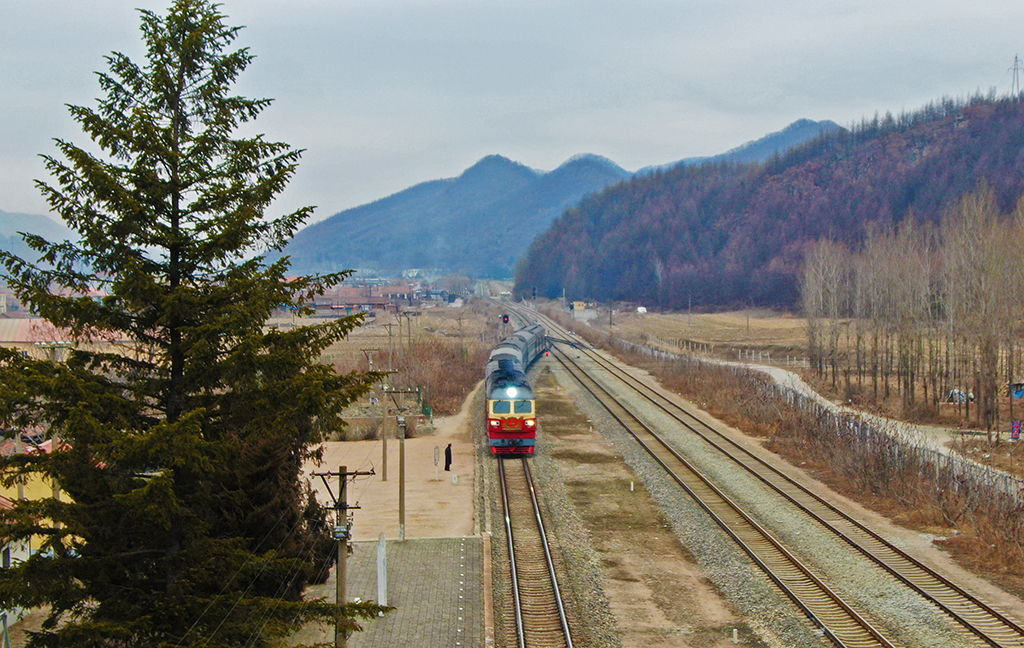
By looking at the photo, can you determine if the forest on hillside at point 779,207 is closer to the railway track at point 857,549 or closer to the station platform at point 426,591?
the railway track at point 857,549

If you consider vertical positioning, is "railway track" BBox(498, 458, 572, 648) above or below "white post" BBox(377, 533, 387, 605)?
below

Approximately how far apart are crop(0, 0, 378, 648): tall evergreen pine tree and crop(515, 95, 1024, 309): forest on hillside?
106575mm

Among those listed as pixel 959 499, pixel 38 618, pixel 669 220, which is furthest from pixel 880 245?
pixel 669 220

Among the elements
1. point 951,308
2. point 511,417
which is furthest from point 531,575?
point 951,308

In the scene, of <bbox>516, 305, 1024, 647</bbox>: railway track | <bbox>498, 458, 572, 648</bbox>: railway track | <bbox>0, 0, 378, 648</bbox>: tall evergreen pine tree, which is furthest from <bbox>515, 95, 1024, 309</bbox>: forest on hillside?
<bbox>0, 0, 378, 648</bbox>: tall evergreen pine tree

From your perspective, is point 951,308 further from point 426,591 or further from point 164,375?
point 164,375

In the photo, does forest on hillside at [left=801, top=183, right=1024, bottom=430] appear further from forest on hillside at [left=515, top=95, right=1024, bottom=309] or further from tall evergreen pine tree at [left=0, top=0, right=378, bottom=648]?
forest on hillside at [left=515, top=95, right=1024, bottom=309]

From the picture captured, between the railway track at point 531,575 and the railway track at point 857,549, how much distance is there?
4.28 metres

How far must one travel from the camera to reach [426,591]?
14875 mm

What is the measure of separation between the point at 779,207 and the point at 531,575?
13586 cm

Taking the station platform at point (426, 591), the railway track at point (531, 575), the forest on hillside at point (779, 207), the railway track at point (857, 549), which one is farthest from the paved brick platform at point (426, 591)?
the forest on hillside at point (779, 207)

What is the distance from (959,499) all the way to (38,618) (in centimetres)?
2097

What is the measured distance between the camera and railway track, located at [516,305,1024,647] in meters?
13.0

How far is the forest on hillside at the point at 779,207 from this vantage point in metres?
122
